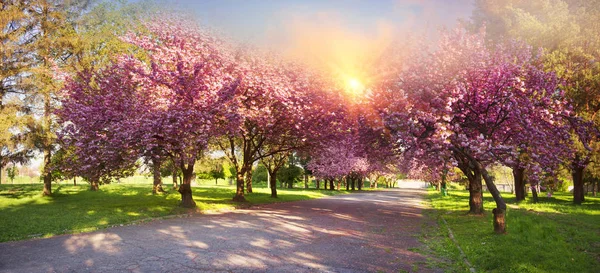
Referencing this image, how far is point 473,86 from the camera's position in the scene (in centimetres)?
1470

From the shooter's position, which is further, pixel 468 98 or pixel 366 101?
pixel 366 101

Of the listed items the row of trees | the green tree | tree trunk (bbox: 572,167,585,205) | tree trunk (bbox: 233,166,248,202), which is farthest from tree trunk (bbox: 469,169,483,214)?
tree trunk (bbox: 233,166,248,202)

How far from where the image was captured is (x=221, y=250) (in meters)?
9.98

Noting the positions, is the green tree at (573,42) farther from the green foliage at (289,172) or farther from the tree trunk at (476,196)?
the green foliage at (289,172)

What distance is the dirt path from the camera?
326 inches

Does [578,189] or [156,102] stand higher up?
[156,102]

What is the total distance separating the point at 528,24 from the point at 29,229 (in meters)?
27.5

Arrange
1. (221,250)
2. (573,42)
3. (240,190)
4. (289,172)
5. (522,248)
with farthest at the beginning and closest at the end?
(289,172) < (240,190) < (573,42) < (221,250) < (522,248)

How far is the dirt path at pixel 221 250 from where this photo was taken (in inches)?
326

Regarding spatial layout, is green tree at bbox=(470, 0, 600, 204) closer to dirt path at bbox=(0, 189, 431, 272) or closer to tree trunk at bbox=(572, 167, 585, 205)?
tree trunk at bbox=(572, 167, 585, 205)

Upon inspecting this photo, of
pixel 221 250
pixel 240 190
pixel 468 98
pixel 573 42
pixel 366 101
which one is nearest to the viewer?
pixel 221 250

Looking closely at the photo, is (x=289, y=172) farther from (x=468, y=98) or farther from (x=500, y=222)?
(x=500, y=222)

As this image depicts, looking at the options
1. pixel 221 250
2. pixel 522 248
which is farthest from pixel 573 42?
pixel 221 250

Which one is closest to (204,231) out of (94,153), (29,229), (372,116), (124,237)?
(124,237)
